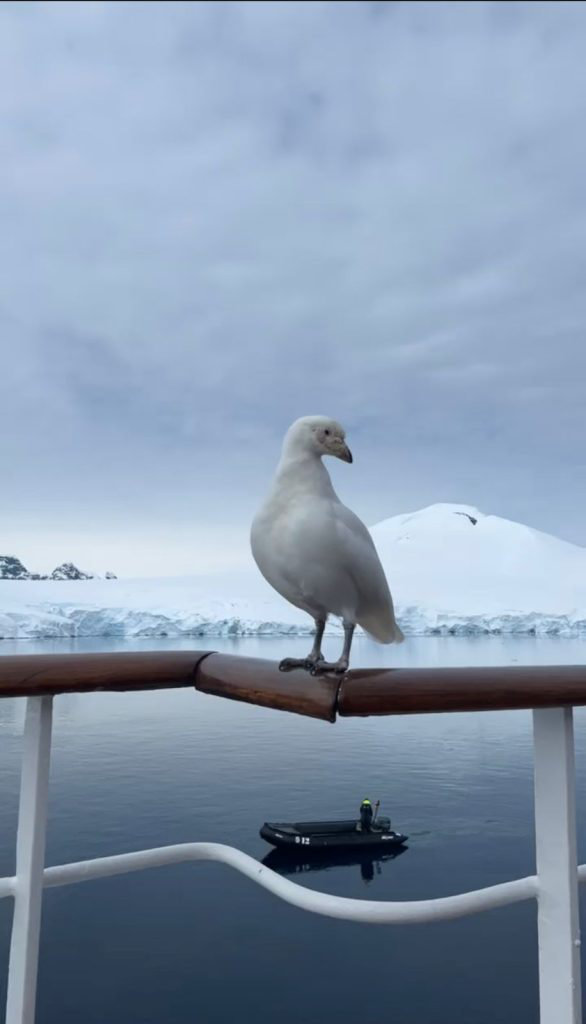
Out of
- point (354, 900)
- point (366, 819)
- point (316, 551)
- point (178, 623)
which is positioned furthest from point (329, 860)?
point (178, 623)

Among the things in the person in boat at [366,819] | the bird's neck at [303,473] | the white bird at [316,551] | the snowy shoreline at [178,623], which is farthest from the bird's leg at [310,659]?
the snowy shoreline at [178,623]

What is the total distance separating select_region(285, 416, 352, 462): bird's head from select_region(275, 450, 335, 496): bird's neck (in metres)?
0.02

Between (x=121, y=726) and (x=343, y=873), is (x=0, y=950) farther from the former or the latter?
(x=121, y=726)

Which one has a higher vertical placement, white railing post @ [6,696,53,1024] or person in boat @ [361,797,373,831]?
white railing post @ [6,696,53,1024]

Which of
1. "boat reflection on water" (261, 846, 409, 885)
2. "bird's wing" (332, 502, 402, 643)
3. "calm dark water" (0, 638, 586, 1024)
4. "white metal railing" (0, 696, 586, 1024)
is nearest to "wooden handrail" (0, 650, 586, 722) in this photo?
"white metal railing" (0, 696, 586, 1024)

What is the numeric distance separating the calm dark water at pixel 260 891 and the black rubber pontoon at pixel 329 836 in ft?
1.76

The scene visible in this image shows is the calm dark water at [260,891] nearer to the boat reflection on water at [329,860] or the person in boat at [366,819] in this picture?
the boat reflection on water at [329,860]

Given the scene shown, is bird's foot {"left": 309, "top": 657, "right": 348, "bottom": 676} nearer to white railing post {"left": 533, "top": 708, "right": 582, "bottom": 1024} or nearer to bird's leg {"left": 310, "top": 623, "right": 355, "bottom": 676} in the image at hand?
bird's leg {"left": 310, "top": 623, "right": 355, "bottom": 676}

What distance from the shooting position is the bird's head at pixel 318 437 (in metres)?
1.30

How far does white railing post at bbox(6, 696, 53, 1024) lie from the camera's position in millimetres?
807

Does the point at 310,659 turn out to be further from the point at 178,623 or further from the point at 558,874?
the point at 178,623

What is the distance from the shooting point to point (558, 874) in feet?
2.40

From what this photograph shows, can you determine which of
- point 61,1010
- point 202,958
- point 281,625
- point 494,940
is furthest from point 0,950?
point 281,625

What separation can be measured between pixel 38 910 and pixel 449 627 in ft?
169
